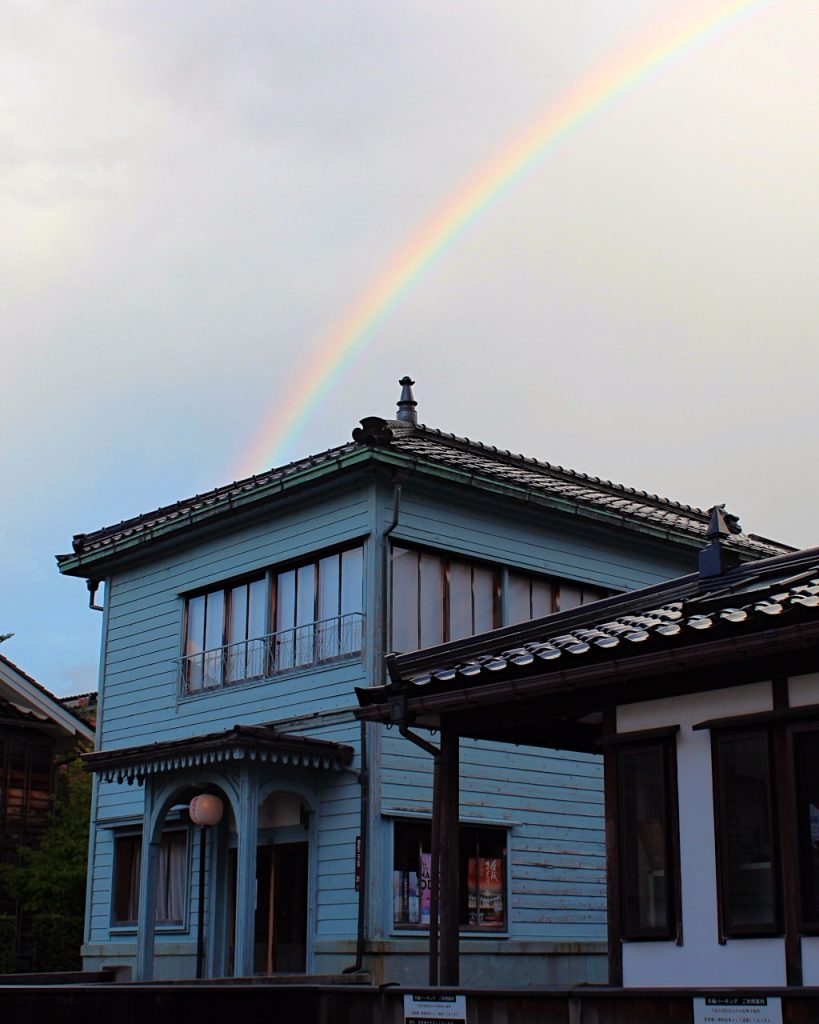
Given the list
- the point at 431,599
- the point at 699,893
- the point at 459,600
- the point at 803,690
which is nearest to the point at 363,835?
the point at 431,599

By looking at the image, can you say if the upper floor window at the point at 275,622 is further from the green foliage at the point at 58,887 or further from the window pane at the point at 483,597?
the green foliage at the point at 58,887

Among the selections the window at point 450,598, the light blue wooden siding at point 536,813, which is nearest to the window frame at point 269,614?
the window at point 450,598

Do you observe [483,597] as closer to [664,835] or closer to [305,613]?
[305,613]

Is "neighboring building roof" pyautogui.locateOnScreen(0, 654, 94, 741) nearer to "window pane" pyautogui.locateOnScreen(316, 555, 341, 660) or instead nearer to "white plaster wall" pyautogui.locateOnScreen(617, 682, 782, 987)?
"window pane" pyautogui.locateOnScreen(316, 555, 341, 660)

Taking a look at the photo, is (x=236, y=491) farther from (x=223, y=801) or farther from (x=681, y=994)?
(x=681, y=994)

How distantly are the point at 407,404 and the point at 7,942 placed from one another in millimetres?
14268

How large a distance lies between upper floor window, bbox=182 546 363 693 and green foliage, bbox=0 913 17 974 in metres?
9.21

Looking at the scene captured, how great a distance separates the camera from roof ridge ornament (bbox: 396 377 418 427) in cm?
2370

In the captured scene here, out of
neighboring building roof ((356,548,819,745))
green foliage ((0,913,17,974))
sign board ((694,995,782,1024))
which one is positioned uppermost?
neighboring building roof ((356,548,819,745))

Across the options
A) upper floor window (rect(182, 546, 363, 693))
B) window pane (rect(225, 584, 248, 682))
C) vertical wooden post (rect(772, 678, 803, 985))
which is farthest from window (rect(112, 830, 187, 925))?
vertical wooden post (rect(772, 678, 803, 985))

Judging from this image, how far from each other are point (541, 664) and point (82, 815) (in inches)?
772

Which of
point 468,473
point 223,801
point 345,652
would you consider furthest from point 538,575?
point 223,801

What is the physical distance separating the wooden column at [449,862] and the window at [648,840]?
186 centimetres

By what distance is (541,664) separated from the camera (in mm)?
10148
